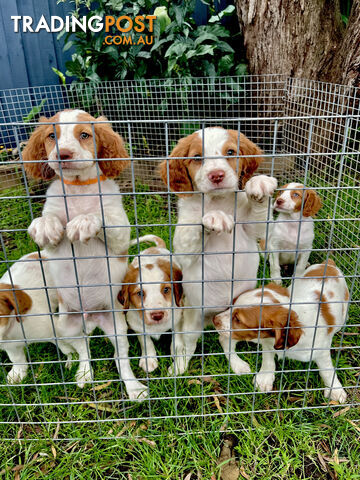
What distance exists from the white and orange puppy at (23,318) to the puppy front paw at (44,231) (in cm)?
47

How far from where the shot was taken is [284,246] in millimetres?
3490

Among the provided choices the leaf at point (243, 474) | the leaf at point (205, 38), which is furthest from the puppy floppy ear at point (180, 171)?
the leaf at point (205, 38)

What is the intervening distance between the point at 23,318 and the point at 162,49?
157 inches

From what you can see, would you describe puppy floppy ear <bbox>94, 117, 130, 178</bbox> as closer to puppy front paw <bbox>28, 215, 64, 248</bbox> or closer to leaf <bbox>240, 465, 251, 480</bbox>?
puppy front paw <bbox>28, 215, 64, 248</bbox>

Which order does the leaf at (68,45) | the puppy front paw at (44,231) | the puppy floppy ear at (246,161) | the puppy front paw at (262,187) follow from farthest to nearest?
the leaf at (68,45) < the puppy floppy ear at (246,161) < the puppy front paw at (44,231) < the puppy front paw at (262,187)

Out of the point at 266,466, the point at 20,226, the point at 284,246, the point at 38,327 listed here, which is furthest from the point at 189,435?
the point at 20,226

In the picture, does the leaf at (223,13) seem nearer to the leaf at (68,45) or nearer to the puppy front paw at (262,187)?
the leaf at (68,45)

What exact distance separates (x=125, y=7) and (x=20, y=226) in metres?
3.17

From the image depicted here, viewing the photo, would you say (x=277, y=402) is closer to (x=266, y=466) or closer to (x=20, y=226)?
Answer: (x=266, y=466)

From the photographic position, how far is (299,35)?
446cm

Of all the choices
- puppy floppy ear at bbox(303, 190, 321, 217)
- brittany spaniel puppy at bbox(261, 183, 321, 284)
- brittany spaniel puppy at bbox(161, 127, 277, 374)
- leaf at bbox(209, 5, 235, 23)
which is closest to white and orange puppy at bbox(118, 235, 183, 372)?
brittany spaniel puppy at bbox(161, 127, 277, 374)

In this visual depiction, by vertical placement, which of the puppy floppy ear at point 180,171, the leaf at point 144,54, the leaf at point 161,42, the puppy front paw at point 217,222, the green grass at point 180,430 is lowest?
the green grass at point 180,430

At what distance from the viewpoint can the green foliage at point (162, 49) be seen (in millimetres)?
4891

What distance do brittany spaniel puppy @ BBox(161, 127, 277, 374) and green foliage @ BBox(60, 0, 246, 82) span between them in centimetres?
312
